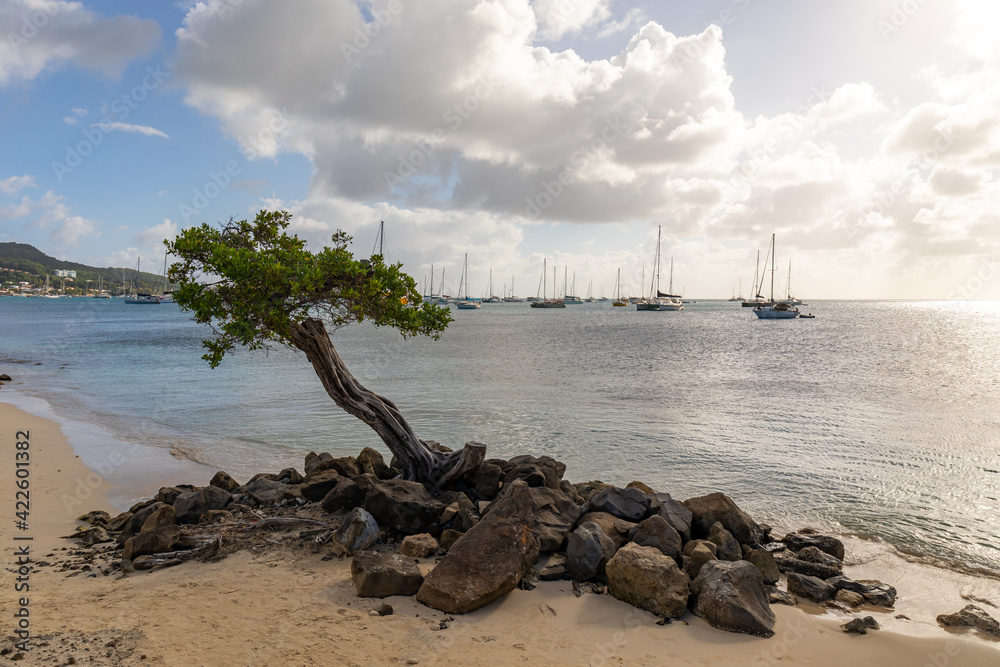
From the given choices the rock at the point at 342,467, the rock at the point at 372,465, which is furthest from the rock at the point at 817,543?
the rock at the point at 342,467

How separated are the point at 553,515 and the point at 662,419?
14.4m

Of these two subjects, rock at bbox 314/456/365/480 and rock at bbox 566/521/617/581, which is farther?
rock at bbox 314/456/365/480

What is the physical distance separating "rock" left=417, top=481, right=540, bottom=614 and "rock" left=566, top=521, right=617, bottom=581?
0.68 m

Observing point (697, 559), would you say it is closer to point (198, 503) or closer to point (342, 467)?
point (342, 467)

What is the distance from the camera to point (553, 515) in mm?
9172

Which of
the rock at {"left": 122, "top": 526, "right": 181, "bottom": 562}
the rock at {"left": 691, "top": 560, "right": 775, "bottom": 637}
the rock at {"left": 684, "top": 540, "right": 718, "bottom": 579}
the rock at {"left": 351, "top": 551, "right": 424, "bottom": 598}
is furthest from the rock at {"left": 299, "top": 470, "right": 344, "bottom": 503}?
the rock at {"left": 691, "top": 560, "right": 775, "bottom": 637}

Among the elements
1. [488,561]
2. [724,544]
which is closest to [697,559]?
[724,544]

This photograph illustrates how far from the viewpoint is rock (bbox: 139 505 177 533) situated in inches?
343

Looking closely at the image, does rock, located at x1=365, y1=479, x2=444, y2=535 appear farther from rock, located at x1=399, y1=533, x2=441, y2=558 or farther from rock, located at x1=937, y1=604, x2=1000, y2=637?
rock, located at x1=937, y1=604, x2=1000, y2=637

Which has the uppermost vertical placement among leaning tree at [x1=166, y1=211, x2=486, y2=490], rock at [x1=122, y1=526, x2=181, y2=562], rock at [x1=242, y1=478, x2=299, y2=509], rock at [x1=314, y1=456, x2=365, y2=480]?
leaning tree at [x1=166, y1=211, x2=486, y2=490]

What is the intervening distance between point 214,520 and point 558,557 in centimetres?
598

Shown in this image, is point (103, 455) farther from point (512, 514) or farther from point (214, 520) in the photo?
point (512, 514)

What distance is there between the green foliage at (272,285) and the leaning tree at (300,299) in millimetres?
17

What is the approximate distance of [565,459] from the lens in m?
16.4
